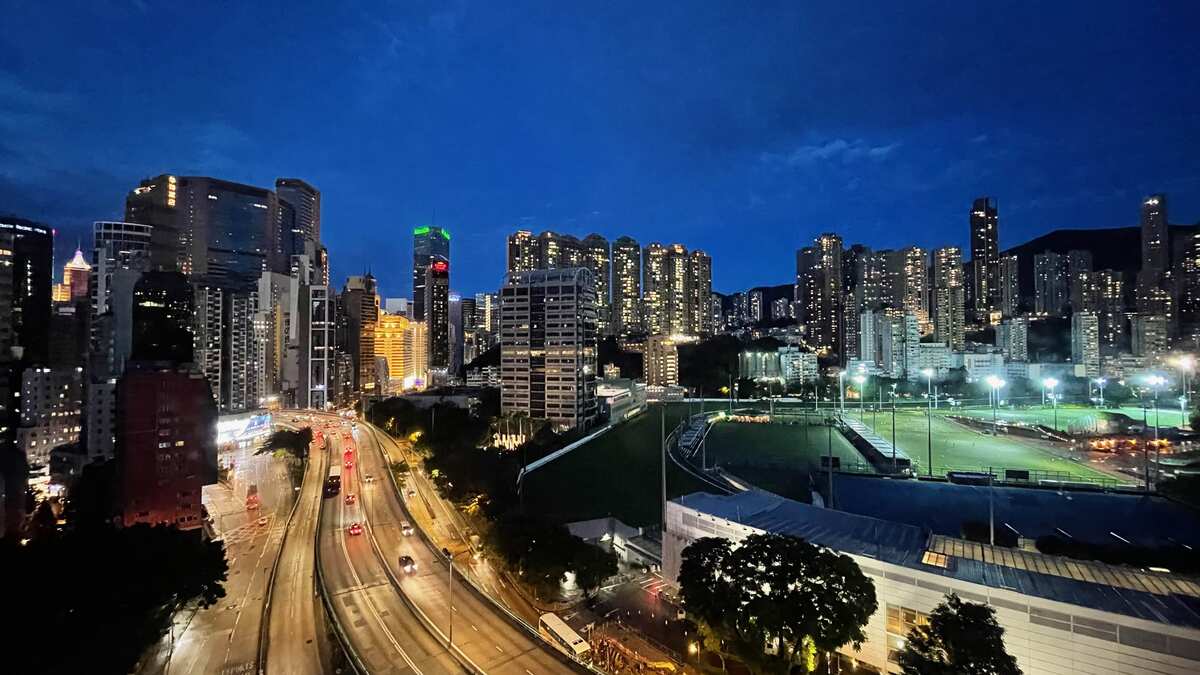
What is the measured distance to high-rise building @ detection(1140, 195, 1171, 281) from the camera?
74.4 metres

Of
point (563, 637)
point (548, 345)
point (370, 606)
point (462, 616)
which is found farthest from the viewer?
point (548, 345)

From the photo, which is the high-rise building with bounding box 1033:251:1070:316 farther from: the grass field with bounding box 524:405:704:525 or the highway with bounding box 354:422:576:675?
the highway with bounding box 354:422:576:675

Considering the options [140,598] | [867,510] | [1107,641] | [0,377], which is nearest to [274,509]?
[140,598]

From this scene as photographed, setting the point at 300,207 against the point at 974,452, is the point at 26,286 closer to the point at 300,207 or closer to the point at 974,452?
the point at 974,452

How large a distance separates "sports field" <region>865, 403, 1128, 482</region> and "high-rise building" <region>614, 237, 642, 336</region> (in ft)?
207

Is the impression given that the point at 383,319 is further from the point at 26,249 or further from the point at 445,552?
the point at 445,552

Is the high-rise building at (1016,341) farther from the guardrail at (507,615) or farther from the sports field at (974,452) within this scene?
the guardrail at (507,615)

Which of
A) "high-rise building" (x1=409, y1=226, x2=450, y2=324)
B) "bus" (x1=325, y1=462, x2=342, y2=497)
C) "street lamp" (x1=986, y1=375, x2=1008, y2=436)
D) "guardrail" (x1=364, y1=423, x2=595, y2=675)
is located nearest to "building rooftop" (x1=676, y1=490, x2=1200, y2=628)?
"guardrail" (x1=364, y1=423, x2=595, y2=675)

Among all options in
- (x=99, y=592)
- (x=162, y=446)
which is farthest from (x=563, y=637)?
(x=162, y=446)

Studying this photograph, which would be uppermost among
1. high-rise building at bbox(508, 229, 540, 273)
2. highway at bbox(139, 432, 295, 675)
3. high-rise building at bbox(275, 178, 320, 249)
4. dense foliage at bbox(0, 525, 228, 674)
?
high-rise building at bbox(275, 178, 320, 249)

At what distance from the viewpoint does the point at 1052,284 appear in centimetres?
9281

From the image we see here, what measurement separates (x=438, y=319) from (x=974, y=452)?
303 feet

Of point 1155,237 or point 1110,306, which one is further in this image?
point 1110,306

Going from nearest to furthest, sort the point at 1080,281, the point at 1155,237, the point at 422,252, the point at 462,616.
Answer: the point at 462,616 → the point at 1155,237 → the point at 1080,281 → the point at 422,252
